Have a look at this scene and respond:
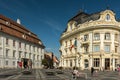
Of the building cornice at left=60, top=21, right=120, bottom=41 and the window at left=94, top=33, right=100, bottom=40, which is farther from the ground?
the building cornice at left=60, top=21, right=120, bottom=41

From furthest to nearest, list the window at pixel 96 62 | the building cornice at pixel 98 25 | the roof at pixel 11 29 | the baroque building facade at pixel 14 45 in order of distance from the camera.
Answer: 1. the window at pixel 96 62
2. the building cornice at pixel 98 25
3. the roof at pixel 11 29
4. the baroque building facade at pixel 14 45

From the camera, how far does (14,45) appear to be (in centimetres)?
6912

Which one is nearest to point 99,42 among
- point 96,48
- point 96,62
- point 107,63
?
point 96,48

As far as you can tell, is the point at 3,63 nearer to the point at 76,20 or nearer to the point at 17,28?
the point at 17,28

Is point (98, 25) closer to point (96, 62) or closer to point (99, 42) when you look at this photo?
point (99, 42)

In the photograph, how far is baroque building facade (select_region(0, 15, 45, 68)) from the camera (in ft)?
204

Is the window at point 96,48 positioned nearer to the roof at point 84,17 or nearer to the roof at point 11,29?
the roof at point 84,17

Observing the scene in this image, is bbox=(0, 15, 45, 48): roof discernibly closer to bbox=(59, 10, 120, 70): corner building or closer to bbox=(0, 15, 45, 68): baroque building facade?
bbox=(0, 15, 45, 68): baroque building facade

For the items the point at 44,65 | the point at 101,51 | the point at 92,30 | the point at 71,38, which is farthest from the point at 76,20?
the point at 44,65

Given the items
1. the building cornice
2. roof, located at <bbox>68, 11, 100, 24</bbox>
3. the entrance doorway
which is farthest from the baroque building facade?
the entrance doorway

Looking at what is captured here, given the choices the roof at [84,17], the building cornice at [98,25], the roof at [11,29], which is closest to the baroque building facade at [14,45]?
the roof at [11,29]

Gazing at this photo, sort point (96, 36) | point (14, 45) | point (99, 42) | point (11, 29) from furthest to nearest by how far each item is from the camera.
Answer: point (14, 45) < point (11, 29) < point (96, 36) < point (99, 42)

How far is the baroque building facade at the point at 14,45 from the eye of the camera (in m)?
62.2

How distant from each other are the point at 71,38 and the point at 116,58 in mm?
17864
